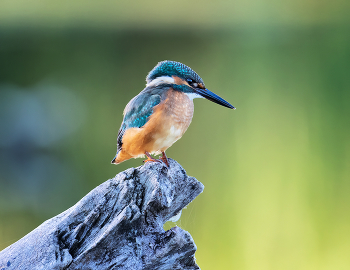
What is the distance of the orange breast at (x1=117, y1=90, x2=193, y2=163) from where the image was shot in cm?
128

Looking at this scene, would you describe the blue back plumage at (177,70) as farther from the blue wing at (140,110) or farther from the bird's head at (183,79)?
the blue wing at (140,110)

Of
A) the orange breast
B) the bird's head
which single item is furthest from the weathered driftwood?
the bird's head

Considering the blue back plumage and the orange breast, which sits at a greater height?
the blue back plumage

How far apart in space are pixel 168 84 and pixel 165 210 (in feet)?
1.91

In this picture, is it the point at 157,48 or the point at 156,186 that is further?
the point at 157,48

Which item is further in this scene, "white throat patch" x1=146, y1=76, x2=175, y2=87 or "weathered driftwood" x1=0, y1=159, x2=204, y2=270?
"white throat patch" x1=146, y1=76, x2=175, y2=87

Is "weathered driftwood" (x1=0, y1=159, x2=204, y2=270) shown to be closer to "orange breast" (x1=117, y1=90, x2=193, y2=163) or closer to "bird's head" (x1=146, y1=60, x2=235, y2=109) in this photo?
"orange breast" (x1=117, y1=90, x2=193, y2=163)

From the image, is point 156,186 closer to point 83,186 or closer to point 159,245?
point 159,245

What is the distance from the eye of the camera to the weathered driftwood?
894mm

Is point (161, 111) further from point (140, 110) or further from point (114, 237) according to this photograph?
point (114, 237)

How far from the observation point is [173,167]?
1166mm

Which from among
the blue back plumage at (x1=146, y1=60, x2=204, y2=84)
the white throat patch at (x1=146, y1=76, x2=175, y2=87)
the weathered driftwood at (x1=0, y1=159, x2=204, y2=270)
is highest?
the blue back plumage at (x1=146, y1=60, x2=204, y2=84)

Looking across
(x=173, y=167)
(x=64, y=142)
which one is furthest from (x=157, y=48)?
(x=173, y=167)

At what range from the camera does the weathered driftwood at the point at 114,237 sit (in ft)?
2.93
